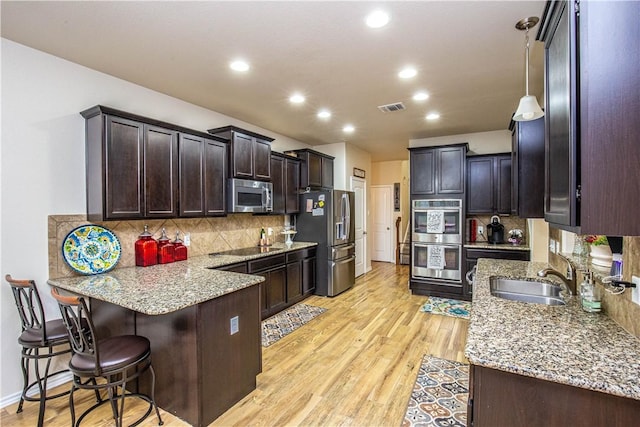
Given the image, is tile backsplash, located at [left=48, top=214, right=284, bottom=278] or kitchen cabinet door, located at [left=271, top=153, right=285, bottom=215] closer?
tile backsplash, located at [left=48, top=214, right=284, bottom=278]

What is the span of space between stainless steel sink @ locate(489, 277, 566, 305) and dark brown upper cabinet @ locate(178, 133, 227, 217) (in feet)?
9.50

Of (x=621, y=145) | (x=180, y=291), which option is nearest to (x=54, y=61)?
(x=180, y=291)

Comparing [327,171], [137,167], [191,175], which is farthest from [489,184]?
[137,167]

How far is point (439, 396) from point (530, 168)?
186 centimetres

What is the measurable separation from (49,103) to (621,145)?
3608 mm

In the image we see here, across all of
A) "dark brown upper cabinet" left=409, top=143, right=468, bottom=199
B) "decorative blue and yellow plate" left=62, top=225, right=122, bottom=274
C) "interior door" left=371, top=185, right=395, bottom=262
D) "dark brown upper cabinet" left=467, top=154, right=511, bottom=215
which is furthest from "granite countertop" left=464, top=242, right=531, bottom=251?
"decorative blue and yellow plate" left=62, top=225, right=122, bottom=274

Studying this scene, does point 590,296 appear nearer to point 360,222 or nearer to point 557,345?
point 557,345

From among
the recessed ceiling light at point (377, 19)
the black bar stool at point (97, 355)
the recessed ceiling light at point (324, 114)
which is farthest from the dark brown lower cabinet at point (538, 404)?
the recessed ceiling light at point (324, 114)

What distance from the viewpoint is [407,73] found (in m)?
2.90

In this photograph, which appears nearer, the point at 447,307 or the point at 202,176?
the point at 202,176

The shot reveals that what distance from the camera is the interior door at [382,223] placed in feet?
27.1

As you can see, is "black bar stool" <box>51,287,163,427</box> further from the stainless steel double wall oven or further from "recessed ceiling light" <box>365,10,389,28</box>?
the stainless steel double wall oven

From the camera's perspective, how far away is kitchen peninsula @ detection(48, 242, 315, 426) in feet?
6.57

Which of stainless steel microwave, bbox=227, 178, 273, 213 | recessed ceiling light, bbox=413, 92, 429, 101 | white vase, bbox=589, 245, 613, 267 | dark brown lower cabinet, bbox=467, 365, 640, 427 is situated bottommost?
dark brown lower cabinet, bbox=467, 365, 640, 427
